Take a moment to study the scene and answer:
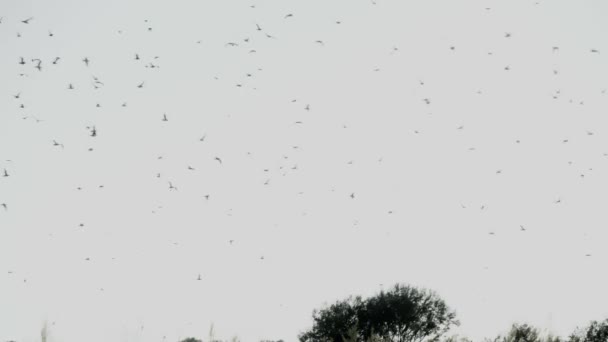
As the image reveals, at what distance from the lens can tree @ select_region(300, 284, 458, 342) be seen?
152 feet

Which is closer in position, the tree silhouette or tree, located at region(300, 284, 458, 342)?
the tree silhouette

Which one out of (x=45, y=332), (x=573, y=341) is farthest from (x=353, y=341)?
(x=45, y=332)

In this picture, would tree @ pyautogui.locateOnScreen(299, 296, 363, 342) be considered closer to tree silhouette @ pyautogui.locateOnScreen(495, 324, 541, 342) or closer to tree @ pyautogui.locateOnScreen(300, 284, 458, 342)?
tree @ pyautogui.locateOnScreen(300, 284, 458, 342)

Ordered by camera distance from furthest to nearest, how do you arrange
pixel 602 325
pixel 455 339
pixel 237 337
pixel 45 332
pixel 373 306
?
pixel 373 306 → pixel 602 325 → pixel 455 339 → pixel 237 337 → pixel 45 332

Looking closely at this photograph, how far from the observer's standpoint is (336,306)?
50.8 m

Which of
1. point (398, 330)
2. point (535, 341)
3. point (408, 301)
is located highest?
point (408, 301)

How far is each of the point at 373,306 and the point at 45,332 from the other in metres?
47.3

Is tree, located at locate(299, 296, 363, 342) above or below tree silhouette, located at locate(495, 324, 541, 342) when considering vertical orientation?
above

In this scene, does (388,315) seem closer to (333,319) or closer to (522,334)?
(333,319)

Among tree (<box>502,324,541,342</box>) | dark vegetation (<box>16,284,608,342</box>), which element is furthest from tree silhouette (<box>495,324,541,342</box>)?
dark vegetation (<box>16,284,608,342</box>)

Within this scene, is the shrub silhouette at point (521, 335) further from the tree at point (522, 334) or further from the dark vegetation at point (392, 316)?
the dark vegetation at point (392, 316)

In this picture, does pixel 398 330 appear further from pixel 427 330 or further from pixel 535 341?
pixel 535 341

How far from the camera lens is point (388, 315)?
46906mm

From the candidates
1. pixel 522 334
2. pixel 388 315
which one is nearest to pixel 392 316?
pixel 388 315
